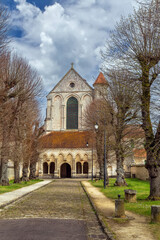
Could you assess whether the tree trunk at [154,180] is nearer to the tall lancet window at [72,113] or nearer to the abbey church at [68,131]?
the abbey church at [68,131]

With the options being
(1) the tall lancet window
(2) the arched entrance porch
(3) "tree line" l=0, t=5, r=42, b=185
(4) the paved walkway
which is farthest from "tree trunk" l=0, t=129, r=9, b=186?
(1) the tall lancet window

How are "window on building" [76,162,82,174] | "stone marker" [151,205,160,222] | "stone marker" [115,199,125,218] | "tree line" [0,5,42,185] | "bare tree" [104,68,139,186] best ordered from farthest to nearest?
1. "window on building" [76,162,82,174]
2. "tree line" [0,5,42,185]
3. "bare tree" [104,68,139,186]
4. "stone marker" [115,199,125,218]
5. "stone marker" [151,205,160,222]

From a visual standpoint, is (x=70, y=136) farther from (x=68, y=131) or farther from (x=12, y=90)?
(x=12, y=90)

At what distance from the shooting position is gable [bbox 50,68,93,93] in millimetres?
60312

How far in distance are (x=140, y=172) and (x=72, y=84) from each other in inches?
1039

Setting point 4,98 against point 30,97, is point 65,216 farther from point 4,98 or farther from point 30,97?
point 30,97

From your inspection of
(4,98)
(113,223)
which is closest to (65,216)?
(113,223)

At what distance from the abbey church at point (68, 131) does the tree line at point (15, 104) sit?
1982cm

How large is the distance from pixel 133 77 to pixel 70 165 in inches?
1655

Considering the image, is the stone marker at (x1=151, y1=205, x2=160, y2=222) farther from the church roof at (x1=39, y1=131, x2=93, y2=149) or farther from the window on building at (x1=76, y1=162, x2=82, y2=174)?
the window on building at (x1=76, y1=162, x2=82, y2=174)

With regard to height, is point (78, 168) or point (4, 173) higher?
point (4, 173)

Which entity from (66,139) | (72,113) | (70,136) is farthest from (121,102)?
(72,113)

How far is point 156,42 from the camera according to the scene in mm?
13430

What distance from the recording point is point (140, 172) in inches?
1698
